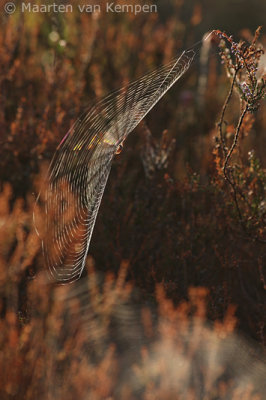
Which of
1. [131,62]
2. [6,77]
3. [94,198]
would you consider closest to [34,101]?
[6,77]

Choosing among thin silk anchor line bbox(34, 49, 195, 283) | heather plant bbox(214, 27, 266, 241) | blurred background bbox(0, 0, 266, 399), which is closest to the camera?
heather plant bbox(214, 27, 266, 241)

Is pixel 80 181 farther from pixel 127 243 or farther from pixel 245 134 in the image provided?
pixel 245 134

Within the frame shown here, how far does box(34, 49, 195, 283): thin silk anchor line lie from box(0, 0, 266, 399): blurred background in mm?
121

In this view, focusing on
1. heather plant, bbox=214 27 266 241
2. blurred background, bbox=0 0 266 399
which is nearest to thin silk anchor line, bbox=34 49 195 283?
blurred background, bbox=0 0 266 399

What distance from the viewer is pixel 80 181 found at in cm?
315

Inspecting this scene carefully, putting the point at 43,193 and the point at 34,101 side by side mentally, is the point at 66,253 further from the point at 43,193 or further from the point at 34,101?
the point at 34,101

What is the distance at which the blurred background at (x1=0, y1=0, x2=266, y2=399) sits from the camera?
2051 millimetres

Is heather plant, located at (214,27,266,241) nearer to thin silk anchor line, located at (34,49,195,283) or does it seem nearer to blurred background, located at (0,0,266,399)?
blurred background, located at (0,0,266,399)

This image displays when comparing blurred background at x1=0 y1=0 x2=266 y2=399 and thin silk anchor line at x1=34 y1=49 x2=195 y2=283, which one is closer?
blurred background at x1=0 y1=0 x2=266 y2=399

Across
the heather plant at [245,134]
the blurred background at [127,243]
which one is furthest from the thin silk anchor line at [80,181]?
the heather plant at [245,134]

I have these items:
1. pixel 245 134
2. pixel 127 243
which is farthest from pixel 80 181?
pixel 245 134

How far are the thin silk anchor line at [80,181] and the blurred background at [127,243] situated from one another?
0.40 ft

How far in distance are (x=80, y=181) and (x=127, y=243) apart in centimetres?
52

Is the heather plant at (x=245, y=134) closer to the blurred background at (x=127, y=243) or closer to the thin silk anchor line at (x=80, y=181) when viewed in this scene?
the blurred background at (x=127, y=243)
